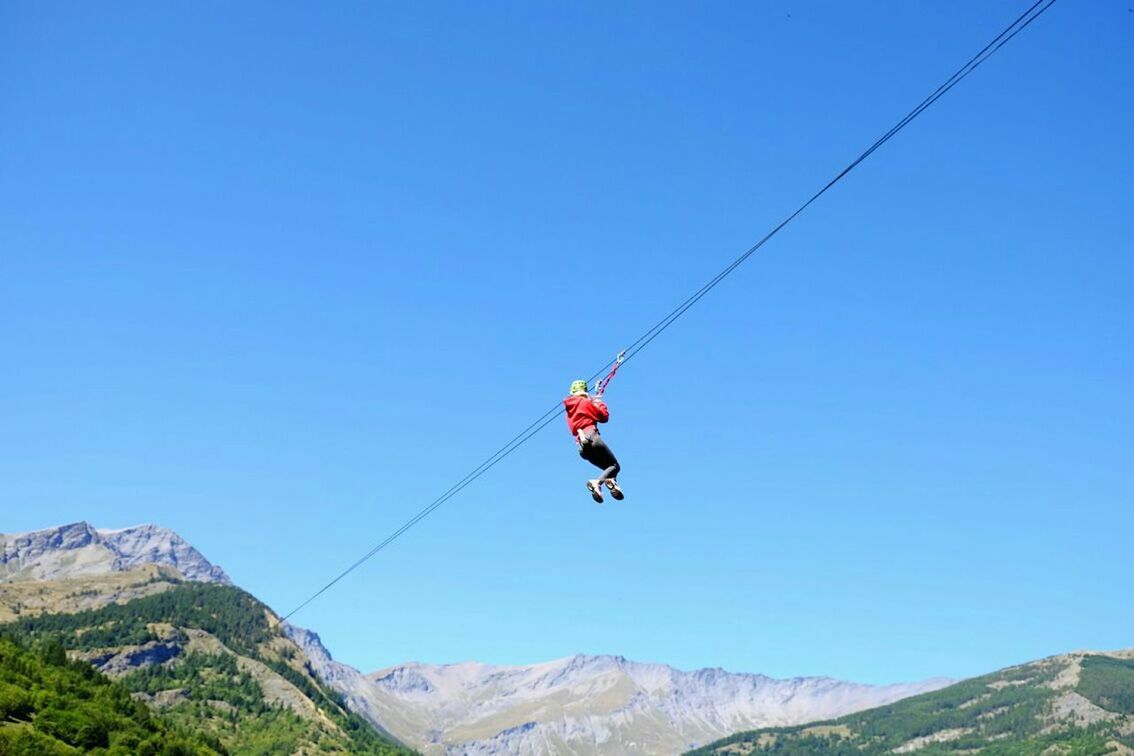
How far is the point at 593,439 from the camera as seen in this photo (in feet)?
97.3

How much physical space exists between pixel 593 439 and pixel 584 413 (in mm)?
849

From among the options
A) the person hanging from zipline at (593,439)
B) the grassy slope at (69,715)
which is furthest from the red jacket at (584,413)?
the grassy slope at (69,715)

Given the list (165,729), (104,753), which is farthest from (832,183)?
(165,729)

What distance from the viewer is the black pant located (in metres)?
29.7

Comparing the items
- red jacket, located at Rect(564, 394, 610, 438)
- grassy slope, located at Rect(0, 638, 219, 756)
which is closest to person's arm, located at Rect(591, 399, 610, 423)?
red jacket, located at Rect(564, 394, 610, 438)

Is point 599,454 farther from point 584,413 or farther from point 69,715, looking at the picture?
point 69,715

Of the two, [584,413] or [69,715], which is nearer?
[584,413]

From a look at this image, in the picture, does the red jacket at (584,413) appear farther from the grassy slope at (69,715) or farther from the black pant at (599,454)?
the grassy slope at (69,715)

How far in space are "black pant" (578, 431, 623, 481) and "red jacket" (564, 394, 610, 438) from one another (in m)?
0.42

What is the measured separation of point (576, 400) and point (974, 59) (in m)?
13.7

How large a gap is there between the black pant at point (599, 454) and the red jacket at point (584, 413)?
0.42 metres

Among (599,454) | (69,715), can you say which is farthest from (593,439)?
(69,715)

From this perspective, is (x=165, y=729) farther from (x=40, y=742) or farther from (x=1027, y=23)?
(x=1027, y=23)

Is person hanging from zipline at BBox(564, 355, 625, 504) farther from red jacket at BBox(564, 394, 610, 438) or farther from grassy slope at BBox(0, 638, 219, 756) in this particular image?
grassy slope at BBox(0, 638, 219, 756)
